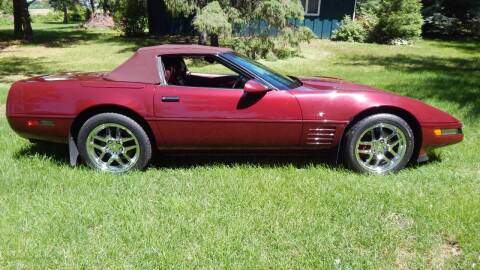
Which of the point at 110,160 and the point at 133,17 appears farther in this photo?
the point at 133,17

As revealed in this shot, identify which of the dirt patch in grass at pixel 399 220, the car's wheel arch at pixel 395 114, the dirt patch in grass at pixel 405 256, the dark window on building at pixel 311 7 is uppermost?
the dark window on building at pixel 311 7

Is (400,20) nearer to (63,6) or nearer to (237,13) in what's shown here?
(237,13)

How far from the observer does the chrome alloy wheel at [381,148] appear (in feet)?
14.9

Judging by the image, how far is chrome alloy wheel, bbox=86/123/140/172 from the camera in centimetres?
459

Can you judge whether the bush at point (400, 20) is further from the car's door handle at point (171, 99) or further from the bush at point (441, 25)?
the car's door handle at point (171, 99)

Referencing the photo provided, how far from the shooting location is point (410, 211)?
3.77 meters

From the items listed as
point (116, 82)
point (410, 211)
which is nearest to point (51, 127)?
point (116, 82)

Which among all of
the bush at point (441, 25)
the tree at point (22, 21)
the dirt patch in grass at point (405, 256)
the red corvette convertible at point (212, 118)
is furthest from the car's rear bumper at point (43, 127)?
the bush at point (441, 25)

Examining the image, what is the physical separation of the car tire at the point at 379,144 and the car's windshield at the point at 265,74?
79 cm

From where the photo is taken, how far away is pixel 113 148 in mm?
4637

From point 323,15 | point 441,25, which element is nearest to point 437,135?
point 323,15

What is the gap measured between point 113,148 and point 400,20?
16.6 meters

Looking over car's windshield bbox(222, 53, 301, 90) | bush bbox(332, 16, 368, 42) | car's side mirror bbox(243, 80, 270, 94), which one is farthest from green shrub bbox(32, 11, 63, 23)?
car's side mirror bbox(243, 80, 270, 94)

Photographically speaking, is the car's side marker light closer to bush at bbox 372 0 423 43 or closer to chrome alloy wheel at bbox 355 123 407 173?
chrome alloy wheel at bbox 355 123 407 173
